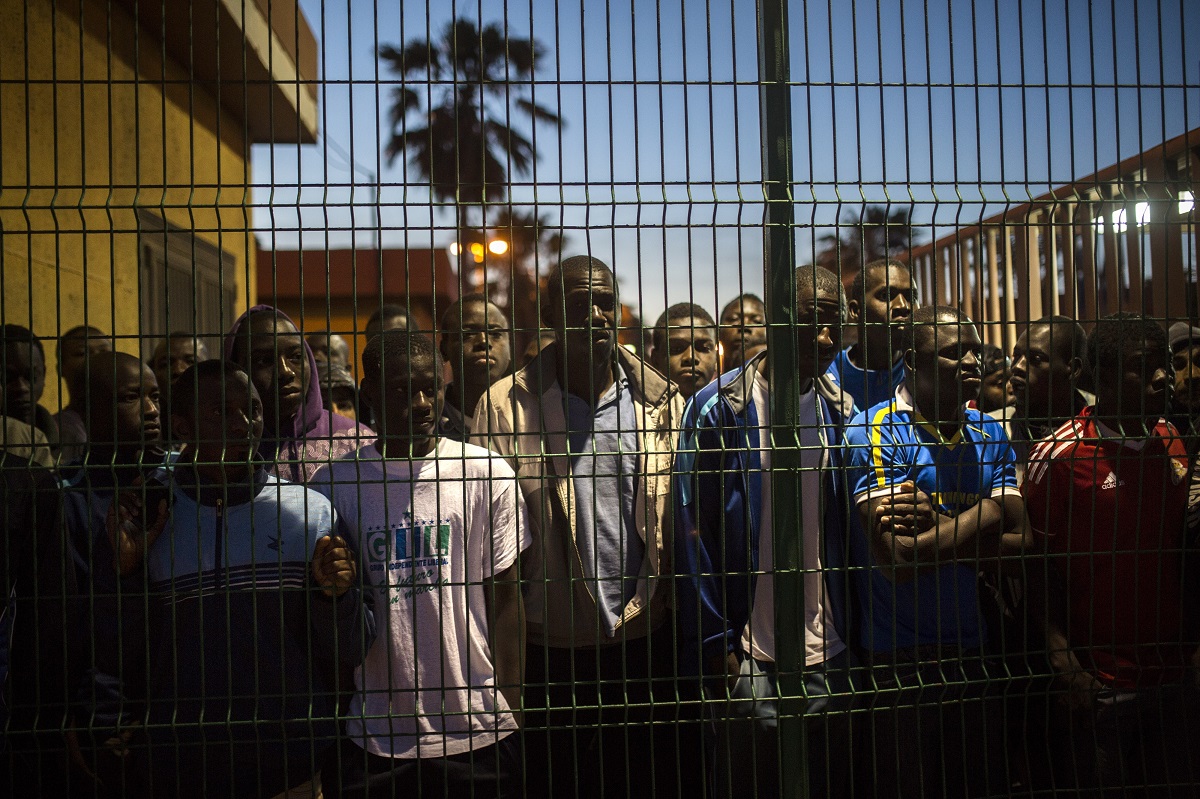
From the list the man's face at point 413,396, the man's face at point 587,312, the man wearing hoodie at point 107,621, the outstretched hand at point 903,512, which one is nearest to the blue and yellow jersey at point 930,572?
the outstretched hand at point 903,512

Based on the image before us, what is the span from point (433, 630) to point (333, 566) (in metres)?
0.36

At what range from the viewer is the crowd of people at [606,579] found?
2572 millimetres

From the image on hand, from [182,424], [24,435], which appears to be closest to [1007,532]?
[182,424]

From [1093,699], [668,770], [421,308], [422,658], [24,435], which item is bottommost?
[668,770]

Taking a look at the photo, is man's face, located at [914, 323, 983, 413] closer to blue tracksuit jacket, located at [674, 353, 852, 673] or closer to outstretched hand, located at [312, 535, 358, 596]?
blue tracksuit jacket, located at [674, 353, 852, 673]

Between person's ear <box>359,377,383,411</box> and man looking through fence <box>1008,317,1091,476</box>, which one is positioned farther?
man looking through fence <box>1008,317,1091,476</box>

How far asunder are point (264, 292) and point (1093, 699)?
15.3 m

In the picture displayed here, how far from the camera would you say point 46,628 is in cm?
277

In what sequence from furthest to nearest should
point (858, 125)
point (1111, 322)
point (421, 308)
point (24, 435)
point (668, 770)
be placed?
1. point (421, 308)
2. point (24, 435)
3. point (668, 770)
4. point (1111, 322)
5. point (858, 125)

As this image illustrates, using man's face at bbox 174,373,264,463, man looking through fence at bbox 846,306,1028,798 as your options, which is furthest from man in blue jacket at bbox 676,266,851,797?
man's face at bbox 174,373,264,463

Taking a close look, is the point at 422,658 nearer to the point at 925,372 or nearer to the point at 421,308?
the point at 925,372

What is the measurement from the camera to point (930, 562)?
107 inches

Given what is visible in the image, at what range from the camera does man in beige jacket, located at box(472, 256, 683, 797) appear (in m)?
3.14

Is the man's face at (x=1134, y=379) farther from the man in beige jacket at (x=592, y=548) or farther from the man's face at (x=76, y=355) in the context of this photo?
the man's face at (x=76, y=355)
